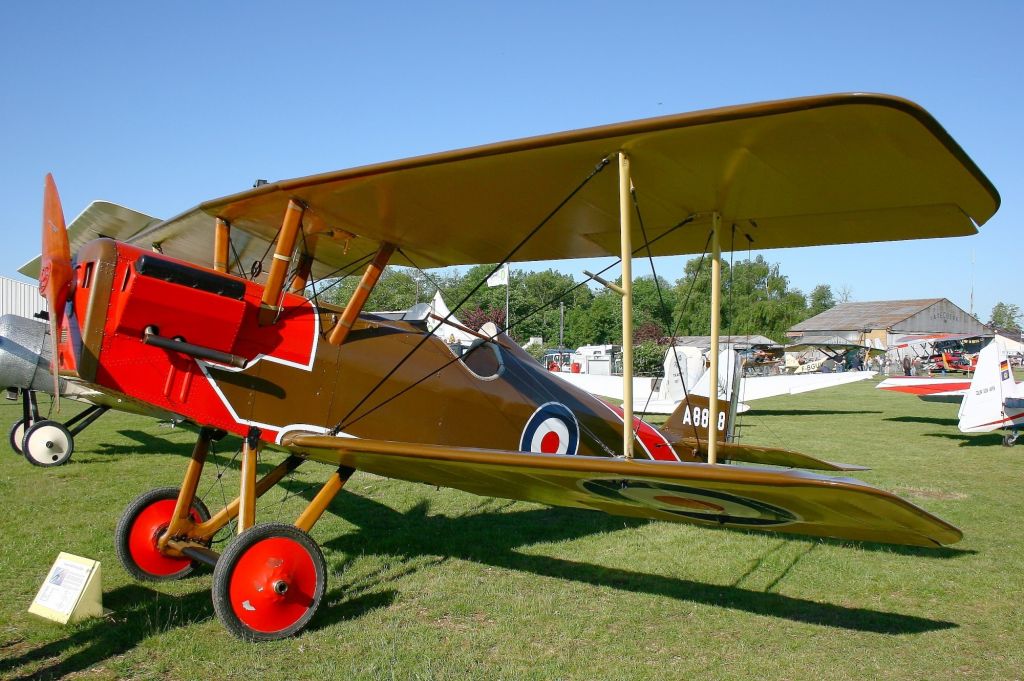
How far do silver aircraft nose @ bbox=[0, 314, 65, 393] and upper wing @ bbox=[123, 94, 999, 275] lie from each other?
4955 millimetres

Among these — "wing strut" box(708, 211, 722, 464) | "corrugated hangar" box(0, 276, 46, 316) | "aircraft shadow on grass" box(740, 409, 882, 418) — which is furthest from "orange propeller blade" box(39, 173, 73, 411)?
"corrugated hangar" box(0, 276, 46, 316)

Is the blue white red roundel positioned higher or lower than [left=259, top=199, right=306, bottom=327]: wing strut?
lower

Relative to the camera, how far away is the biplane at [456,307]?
3008 mm

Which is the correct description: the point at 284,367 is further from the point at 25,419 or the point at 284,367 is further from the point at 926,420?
the point at 926,420

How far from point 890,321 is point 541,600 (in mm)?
68390

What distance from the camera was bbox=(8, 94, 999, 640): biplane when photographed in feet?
9.87

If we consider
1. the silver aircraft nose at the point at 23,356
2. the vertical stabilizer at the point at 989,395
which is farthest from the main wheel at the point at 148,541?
the vertical stabilizer at the point at 989,395

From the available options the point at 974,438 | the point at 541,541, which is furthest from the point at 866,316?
the point at 541,541

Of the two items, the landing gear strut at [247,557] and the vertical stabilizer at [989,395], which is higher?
the vertical stabilizer at [989,395]

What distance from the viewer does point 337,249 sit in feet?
18.6

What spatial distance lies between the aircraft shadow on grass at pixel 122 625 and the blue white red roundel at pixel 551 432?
142 cm

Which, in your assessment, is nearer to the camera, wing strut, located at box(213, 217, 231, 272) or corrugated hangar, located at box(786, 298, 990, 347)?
wing strut, located at box(213, 217, 231, 272)

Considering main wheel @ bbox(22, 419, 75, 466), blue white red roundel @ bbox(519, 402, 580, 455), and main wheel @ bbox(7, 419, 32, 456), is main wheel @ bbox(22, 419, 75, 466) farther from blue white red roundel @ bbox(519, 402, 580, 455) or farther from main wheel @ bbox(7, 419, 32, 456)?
blue white red roundel @ bbox(519, 402, 580, 455)

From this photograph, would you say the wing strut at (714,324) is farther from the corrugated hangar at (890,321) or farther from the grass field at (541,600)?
the corrugated hangar at (890,321)
